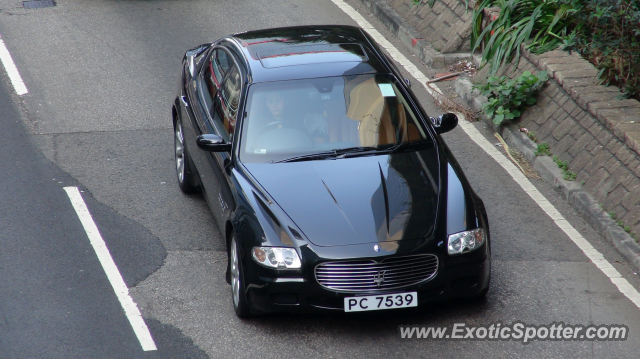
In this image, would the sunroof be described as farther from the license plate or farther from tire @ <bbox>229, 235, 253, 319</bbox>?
the license plate

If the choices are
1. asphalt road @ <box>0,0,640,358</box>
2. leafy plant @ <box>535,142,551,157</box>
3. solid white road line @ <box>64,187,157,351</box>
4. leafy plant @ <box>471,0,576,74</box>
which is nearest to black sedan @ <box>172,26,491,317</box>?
asphalt road @ <box>0,0,640,358</box>

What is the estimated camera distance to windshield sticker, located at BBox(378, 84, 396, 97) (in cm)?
672

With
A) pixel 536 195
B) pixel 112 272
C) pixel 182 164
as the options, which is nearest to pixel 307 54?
pixel 182 164

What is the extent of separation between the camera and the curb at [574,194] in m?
6.81

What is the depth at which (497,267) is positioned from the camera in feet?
21.6

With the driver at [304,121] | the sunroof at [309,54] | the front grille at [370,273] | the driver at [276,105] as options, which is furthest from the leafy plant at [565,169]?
the driver at [276,105]

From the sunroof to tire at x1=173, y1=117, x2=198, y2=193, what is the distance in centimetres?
135

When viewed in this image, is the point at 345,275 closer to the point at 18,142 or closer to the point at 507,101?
the point at 507,101

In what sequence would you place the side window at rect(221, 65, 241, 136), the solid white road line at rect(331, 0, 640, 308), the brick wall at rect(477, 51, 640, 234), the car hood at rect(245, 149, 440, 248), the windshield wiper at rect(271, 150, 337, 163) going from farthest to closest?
1. the brick wall at rect(477, 51, 640, 234)
2. the side window at rect(221, 65, 241, 136)
3. the solid white road line at rect(331, 0, 640, 308)
4. the windshield wiper at rect(271, 150, 337, 163)
5. the car hood at rect(245, 149, 440, 248)

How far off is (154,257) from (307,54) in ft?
7.08

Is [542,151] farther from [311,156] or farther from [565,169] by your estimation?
[311,156]

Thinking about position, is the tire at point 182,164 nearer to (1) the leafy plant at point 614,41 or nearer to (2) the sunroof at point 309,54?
(2) the sunroof at point 309,54

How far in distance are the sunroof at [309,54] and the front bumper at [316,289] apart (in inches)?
80.5

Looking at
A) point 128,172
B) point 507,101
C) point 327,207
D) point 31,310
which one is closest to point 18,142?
point 128,172
